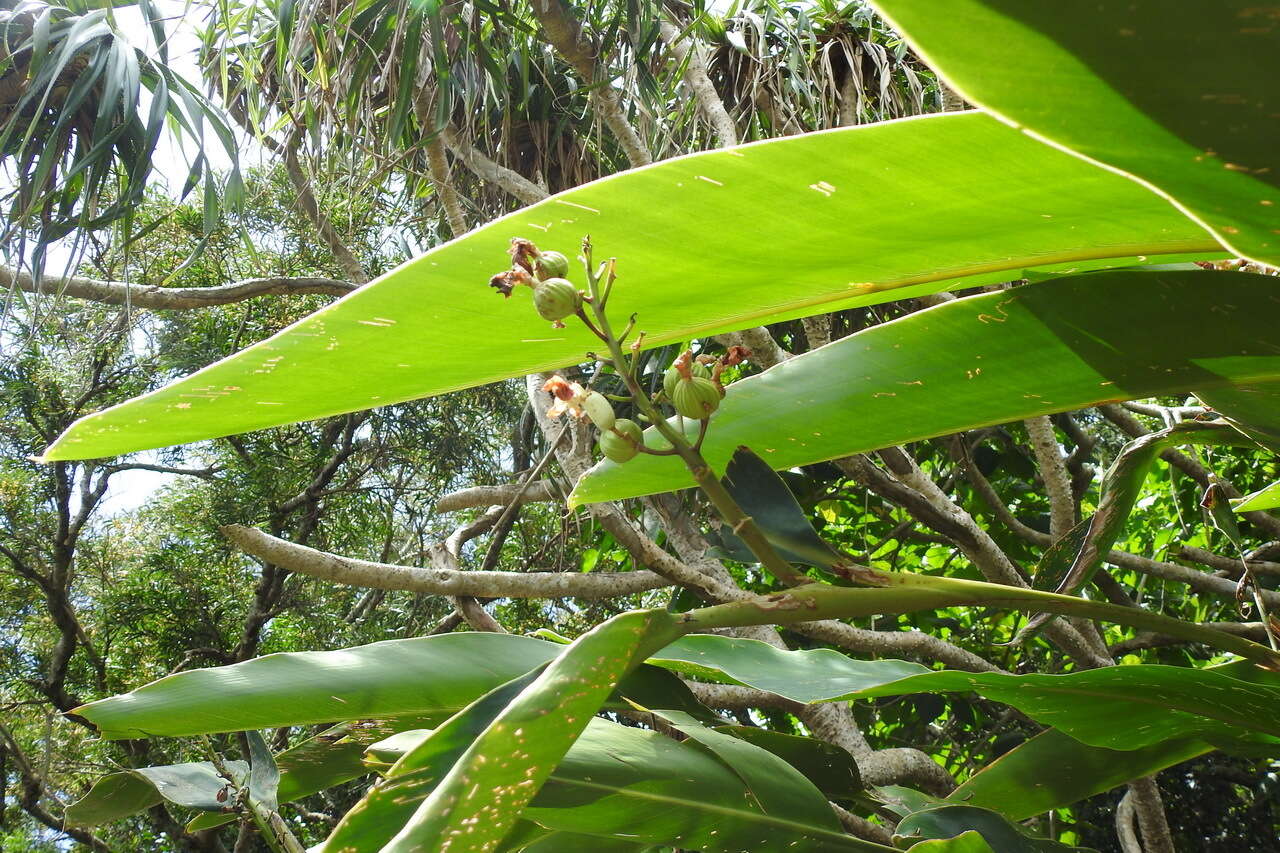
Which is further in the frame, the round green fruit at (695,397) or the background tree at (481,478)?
the background tree at (481,478)

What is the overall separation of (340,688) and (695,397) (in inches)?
10.3

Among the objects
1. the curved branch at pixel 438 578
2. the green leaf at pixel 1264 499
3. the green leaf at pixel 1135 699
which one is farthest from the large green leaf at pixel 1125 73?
the curved branch at pixel 438 578

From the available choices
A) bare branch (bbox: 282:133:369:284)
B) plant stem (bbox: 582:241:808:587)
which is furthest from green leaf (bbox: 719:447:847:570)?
bare branch (bbox: 282:133:369:284)

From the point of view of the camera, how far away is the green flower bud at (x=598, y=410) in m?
0.30

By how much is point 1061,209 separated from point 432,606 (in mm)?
2572

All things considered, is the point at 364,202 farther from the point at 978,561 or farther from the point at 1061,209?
the point at 1061,209

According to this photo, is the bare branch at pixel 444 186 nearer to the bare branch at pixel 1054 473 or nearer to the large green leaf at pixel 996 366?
the bare branch at pixel 1054 473

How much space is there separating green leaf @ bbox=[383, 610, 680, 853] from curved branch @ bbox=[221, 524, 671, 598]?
2.63 feet

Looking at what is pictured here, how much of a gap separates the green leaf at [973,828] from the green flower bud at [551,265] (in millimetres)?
332

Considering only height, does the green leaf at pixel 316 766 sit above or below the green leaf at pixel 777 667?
below

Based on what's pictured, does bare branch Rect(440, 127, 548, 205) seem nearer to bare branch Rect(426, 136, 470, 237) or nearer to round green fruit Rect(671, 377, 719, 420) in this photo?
bare branch Rect(426, 136, 470, 237)

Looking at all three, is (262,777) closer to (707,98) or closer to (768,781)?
(768,781)

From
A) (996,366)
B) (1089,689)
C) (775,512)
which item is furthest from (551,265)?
(1089,689)

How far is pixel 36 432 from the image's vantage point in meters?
3.46
